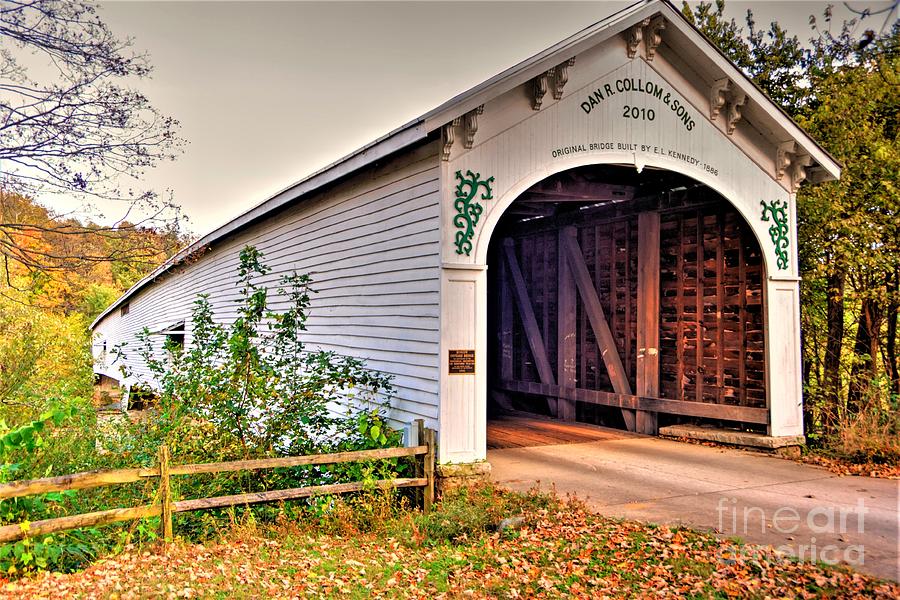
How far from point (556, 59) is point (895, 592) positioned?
6027mm

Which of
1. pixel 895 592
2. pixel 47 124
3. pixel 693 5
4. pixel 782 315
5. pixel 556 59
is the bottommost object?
pixel 895 592

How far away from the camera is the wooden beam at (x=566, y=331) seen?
12.9 metres

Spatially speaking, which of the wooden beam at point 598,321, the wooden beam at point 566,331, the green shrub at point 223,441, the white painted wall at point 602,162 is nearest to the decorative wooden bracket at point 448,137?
the white painted wall at point 602,162

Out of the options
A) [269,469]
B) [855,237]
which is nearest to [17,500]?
[269,469]

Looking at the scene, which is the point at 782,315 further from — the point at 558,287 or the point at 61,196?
the point at 61,196

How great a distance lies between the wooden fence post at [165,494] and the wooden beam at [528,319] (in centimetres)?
866

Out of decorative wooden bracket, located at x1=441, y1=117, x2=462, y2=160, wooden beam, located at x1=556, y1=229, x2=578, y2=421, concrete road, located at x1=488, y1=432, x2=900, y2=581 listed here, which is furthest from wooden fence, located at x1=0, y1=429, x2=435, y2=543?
wooden beam, located at x1=556, y1=229, x2=578, y2=421

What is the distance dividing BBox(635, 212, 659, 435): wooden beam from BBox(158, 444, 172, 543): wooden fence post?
307 inches

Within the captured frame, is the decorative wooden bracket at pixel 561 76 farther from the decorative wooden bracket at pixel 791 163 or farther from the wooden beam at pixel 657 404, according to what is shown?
the wooden beam at pixel 657 404

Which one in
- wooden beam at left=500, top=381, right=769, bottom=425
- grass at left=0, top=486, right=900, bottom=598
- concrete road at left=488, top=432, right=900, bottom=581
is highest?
wooden beam at left=500, top=381, right=769, bottom=425

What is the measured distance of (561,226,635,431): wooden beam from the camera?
11734 mm

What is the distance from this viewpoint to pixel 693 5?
16.9 m

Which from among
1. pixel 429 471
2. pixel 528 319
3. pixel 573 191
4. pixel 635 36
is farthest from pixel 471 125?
pixel 528 319

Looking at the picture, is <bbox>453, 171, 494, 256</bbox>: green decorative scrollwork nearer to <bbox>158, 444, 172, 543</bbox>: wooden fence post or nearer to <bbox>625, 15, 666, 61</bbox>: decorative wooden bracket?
<bbox>625, 15, 666, 61</bbox>: decorative wooden bracket
